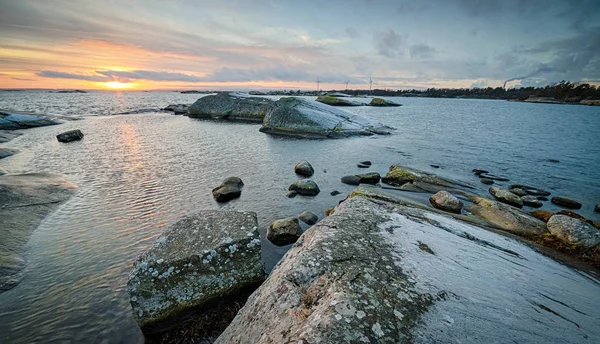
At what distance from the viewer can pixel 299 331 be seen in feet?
10.2

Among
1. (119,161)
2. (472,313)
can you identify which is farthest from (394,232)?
(119,161)

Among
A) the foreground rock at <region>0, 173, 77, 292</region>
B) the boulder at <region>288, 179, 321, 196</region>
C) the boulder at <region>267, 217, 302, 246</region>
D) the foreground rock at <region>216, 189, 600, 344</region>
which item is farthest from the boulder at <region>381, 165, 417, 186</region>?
the foreground rock at <region>0, 173, 77, 292</region>

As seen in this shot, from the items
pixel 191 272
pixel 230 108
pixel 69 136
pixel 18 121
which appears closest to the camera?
pixel 191 272

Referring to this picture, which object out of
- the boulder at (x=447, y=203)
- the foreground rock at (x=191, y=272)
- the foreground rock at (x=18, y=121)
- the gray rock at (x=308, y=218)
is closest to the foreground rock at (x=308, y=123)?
the boulder at (x=447, y=203)

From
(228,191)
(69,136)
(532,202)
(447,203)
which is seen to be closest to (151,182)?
(228,191)

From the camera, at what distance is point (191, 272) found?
19.2ft

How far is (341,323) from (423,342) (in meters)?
0.97

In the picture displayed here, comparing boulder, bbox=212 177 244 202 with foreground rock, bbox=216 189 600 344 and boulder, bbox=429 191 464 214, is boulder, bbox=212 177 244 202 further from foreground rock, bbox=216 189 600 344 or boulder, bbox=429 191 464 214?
boulder, bbox=429 191 464 214

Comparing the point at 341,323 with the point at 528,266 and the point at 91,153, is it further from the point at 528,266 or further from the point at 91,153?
the point at 91,153

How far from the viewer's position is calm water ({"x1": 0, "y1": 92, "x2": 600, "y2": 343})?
6289 mm

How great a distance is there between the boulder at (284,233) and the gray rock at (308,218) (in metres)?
1.23

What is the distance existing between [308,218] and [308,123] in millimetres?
24929

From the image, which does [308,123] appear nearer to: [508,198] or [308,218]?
[508,198]

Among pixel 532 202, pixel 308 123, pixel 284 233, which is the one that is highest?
pixel 308 123
